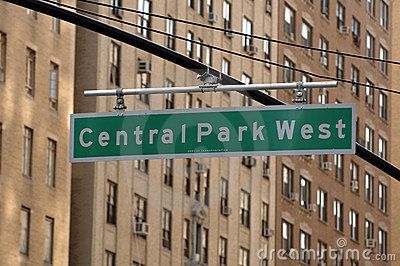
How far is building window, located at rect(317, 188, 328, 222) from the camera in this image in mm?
74188

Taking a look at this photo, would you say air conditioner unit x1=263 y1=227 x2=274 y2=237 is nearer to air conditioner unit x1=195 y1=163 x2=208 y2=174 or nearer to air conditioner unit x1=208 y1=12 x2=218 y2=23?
air conditioner unit x1=195 y1=163 x2=208 y2=174

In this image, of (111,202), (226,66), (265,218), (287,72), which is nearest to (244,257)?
(265,218)

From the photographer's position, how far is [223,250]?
6341 centimetres

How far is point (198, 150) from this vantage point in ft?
55.8

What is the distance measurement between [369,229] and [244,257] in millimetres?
16546

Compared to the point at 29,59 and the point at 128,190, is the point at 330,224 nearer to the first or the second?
the point at 128,190

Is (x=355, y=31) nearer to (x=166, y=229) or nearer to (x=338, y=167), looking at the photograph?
(x=338, y=167)

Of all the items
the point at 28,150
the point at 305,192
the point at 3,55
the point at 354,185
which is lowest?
the point at 305,192

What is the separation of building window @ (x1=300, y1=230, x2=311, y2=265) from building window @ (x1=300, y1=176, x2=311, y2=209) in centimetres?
128

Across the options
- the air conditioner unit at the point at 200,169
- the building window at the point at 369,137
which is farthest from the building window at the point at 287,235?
the building window at the point at 369,137

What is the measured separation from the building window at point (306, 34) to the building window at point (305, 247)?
8.47 m

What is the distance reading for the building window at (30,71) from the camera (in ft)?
157

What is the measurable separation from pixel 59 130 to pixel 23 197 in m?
3.39

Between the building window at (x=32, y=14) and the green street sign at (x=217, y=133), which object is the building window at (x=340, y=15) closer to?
the building window at (x=32, y=14)
